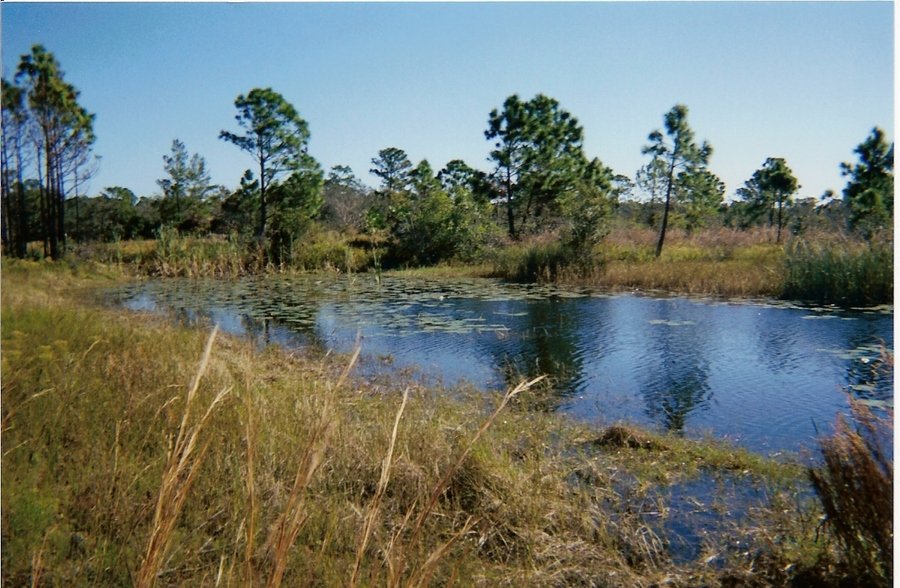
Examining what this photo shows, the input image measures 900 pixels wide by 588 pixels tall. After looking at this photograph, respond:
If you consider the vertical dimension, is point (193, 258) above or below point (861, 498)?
above

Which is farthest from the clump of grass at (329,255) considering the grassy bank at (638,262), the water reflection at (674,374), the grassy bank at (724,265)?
the water reflection at (674,374)

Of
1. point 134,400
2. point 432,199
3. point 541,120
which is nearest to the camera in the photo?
point 134,400

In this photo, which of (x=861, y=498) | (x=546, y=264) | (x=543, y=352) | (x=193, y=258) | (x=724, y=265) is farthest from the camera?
(x=546, y=264)

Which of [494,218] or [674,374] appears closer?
[674,374]

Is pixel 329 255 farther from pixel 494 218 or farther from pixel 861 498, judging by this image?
pixel 861 498

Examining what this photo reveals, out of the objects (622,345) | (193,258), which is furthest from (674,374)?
(193,258)

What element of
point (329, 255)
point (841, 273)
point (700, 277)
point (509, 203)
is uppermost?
point (509, 203)

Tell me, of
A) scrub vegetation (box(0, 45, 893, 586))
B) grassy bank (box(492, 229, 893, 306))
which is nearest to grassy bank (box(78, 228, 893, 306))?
grassy bank (box(492, 229, 893, 306))

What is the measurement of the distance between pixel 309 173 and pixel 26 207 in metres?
18.0

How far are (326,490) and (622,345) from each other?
213 inches

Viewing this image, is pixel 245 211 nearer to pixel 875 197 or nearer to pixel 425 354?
pixel 425 354

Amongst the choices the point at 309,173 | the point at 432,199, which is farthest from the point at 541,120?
the point at 309,173

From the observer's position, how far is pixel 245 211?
784 inches

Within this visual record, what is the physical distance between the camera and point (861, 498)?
2074 millimetres
